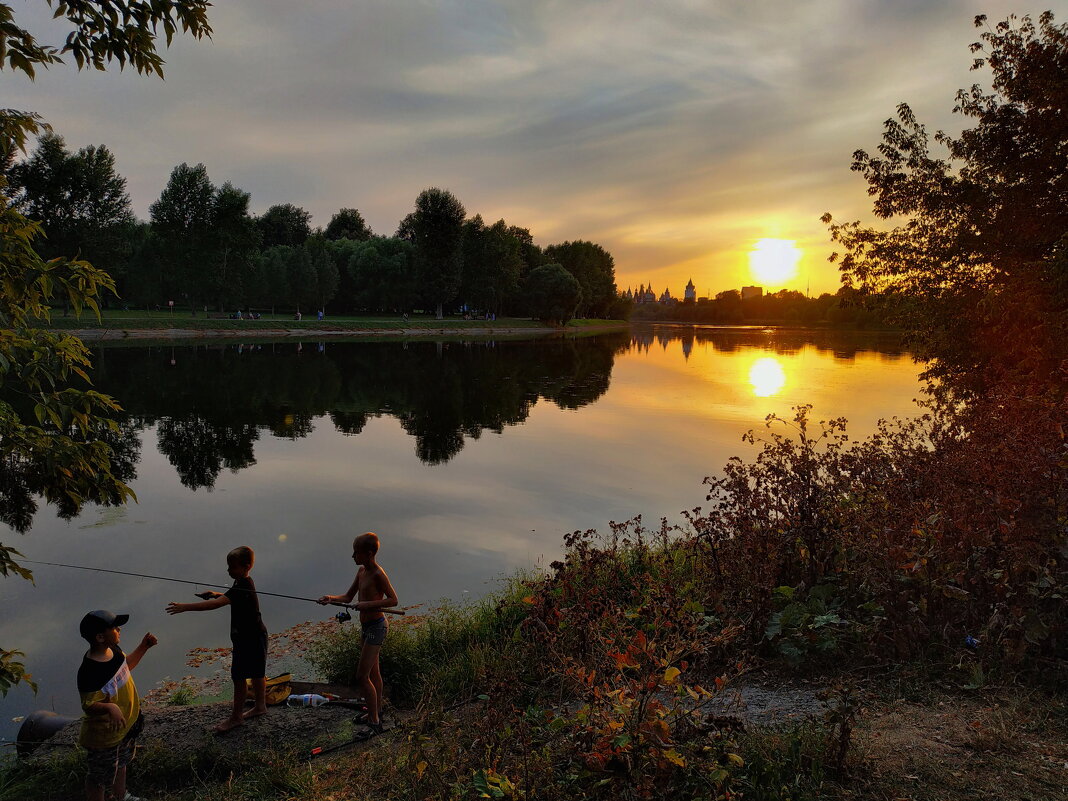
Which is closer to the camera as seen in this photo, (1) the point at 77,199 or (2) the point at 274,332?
(1) the point at 77,199

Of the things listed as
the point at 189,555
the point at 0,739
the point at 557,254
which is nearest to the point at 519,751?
the point at 0,739

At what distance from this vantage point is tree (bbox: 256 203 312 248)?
362 ft

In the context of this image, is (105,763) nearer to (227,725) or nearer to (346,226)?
(227,725)

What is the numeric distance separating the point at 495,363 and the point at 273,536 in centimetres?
3545

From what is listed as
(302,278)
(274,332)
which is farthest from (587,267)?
(274,332)

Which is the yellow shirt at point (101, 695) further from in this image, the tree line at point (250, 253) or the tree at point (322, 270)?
the tree at point (322, 270)

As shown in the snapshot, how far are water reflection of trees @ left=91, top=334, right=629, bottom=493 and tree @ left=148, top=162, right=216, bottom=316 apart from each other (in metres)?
24.0

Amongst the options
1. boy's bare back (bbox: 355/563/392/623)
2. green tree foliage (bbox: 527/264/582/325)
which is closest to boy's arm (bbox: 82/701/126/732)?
boy's bare back (bbox: 355/563/392/623)

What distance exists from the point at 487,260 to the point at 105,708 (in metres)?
97.3

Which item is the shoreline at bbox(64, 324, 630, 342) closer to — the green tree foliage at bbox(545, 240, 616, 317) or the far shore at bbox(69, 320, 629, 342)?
the far shore at bbox(69, 320, 629, 342)

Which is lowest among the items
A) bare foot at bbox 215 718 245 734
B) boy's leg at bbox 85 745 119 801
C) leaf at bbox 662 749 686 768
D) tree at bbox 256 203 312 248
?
bare foot at bbox 215 718 245 734

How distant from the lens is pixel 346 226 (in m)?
126

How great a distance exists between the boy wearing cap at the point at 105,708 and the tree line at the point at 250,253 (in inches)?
2403

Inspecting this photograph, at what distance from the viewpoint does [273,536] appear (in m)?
11.9
